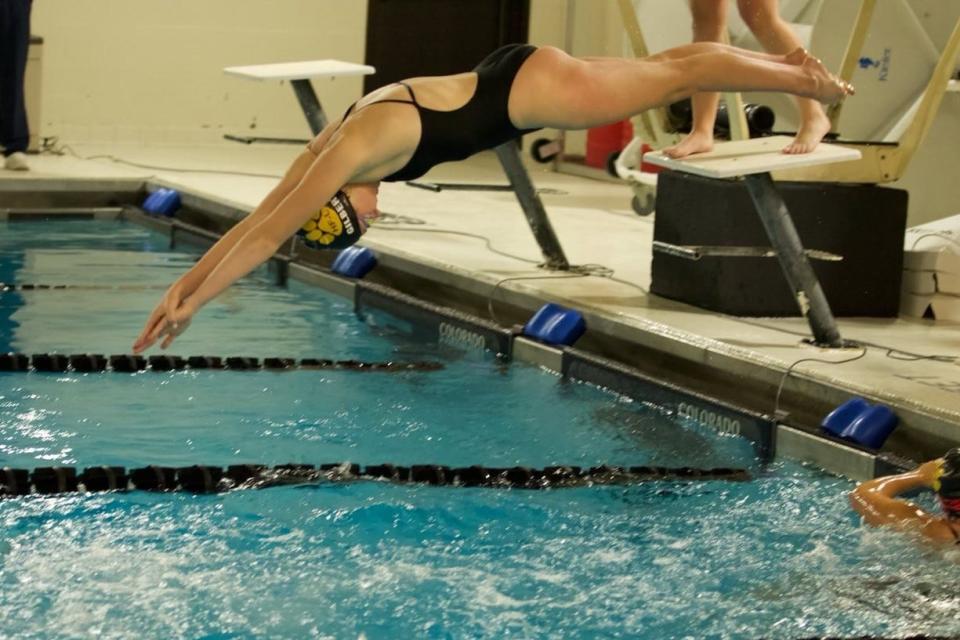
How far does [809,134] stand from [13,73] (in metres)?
5.64

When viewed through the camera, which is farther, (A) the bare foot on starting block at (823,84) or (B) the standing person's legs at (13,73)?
(B) the standing person's legs at (13,73)

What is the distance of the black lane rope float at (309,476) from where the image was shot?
4.36 metres

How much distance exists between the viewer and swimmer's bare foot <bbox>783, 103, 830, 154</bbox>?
17.9 ft

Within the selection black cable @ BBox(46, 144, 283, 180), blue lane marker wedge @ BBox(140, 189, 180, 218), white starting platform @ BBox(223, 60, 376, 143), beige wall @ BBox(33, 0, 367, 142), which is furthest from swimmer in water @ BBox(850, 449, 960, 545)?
beige wall @ BBox(33, 0, 367, 142)

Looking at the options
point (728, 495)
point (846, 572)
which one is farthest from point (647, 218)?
point (846, 572)

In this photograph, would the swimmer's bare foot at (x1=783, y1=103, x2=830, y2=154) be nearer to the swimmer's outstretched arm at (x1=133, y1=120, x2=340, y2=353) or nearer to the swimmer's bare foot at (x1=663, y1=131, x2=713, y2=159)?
the swimmer's bare foot at (x1=663, y1=131, x2=713, y2=159)

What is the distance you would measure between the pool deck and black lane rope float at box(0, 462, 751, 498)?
58 centimetres

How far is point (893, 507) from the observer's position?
3975 millimetres

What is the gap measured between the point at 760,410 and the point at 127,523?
2.34 metres

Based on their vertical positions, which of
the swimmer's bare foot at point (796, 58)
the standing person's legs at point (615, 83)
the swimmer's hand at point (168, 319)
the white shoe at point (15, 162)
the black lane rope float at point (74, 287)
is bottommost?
the black lane rope float at point (74, 287)

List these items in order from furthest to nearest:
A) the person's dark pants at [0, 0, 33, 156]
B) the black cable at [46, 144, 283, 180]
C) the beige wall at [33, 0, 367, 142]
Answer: the beige wall at [33, 0, 367, 142] < the black cable at [46, 144, 283, 180] < the person's dark pants at [0, 0, 33, 156]

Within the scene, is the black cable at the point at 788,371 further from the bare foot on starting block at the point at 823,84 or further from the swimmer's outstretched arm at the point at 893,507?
the swimmer's outstretched arm at the point at 893,507

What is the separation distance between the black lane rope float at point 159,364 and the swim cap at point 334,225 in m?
1.91

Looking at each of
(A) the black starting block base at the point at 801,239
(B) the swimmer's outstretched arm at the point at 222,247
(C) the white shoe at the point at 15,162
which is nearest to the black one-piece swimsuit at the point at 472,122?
(B) the swimmer's outstretched arm at the point at 222,247
